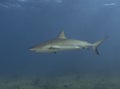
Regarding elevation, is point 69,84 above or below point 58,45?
below

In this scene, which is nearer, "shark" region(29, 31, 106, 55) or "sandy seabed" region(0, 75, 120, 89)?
"shark" region(29, 31, 106, 55)

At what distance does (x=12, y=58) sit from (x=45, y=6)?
6084 inches

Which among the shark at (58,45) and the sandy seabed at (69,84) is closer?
the shark at (58,45)

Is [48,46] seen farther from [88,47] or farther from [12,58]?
[12,58]

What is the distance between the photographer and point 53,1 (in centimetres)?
4541

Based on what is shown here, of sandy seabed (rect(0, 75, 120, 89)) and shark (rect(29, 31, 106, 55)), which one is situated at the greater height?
shark (rect(29, 31, 106, 55))

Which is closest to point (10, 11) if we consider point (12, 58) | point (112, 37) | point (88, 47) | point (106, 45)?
point (88, 47)

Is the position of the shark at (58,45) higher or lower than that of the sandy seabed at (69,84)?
higher

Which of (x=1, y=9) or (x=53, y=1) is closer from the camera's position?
(x=53, y=1)

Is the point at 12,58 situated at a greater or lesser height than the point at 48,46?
greater

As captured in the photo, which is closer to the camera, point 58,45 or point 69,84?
point 58,45

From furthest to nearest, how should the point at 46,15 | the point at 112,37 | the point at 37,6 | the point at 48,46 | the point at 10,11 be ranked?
the point at 112,37, the point at 46,15, the point at 10,11, the point at 37,6, the point at 48,46

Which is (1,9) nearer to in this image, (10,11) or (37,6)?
(10,11)

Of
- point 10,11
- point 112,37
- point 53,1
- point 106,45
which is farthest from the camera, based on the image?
point 106,45
